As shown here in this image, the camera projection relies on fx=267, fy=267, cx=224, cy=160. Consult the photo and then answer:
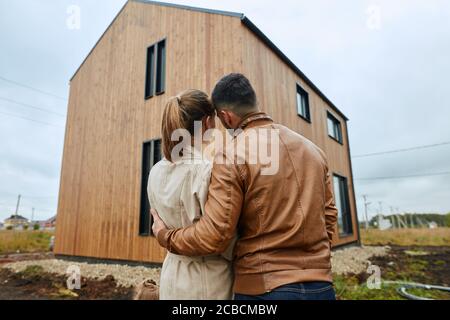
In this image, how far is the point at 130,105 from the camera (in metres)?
8.26

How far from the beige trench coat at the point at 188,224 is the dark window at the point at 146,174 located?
236 inches

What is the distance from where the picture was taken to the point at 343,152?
13.0 meters

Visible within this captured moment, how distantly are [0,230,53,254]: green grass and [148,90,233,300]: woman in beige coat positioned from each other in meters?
15.3

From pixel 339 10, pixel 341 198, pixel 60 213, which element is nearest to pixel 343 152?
pixel 341 198

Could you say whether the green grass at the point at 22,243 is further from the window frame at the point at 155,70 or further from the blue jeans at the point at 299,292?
the blue jeans at the point at 299,292

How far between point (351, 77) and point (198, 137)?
2607 cm

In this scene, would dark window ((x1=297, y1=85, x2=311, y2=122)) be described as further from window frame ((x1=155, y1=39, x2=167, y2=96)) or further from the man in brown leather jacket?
the man in brown leather jacket

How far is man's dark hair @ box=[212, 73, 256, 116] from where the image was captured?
4.35ft

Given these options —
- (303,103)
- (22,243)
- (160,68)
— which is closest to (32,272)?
(160,68)

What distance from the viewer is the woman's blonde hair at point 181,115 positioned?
1.28 meters

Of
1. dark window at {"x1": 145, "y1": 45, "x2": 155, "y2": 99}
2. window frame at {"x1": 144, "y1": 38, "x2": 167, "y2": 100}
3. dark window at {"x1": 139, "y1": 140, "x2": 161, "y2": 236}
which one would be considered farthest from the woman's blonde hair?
dark window at {"x1": 145, "y1": 45, "x2": 155, "y2": 99}

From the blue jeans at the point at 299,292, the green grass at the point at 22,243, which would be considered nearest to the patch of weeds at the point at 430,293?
the blue jeans at the point at 299,292

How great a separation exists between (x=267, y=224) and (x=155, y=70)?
304 inches

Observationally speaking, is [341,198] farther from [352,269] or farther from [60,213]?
[60,213]
